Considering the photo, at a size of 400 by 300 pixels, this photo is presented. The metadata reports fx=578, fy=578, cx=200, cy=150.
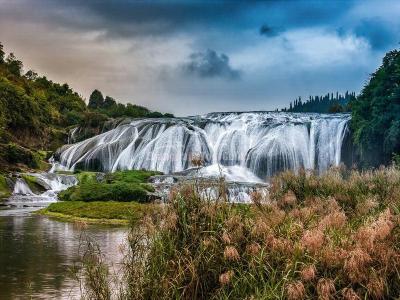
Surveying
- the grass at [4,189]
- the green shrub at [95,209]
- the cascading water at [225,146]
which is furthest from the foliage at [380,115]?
the grass at [4,189]

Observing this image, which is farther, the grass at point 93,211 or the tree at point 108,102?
the tree at point 108,102

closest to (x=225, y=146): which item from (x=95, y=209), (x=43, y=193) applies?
(x=43, y=193)

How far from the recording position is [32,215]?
2939 centimetres

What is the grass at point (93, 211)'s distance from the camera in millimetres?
26672

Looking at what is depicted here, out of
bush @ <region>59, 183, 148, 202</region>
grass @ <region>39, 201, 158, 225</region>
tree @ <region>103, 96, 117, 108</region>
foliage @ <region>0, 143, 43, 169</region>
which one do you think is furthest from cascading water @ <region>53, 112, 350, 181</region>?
tree @ <region>103, 96, 117, 108</region>

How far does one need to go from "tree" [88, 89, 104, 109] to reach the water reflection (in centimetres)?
10700

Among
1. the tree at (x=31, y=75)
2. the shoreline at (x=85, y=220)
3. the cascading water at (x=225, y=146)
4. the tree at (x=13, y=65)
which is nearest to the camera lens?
the shoreline at (x=85, y=220)

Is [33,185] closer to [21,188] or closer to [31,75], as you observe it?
[21,188]

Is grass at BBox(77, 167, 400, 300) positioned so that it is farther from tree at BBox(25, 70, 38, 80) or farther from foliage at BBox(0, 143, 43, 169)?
tree at BBox(25, 70, 38, 80)

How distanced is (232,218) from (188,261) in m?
1.01

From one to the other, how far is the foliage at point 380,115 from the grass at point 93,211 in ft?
75.1

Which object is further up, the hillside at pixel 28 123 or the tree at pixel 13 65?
the tree at pixel 13 65

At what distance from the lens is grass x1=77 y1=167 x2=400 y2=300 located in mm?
7207

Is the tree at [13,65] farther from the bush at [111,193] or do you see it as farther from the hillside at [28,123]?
the bush at [111,193]
